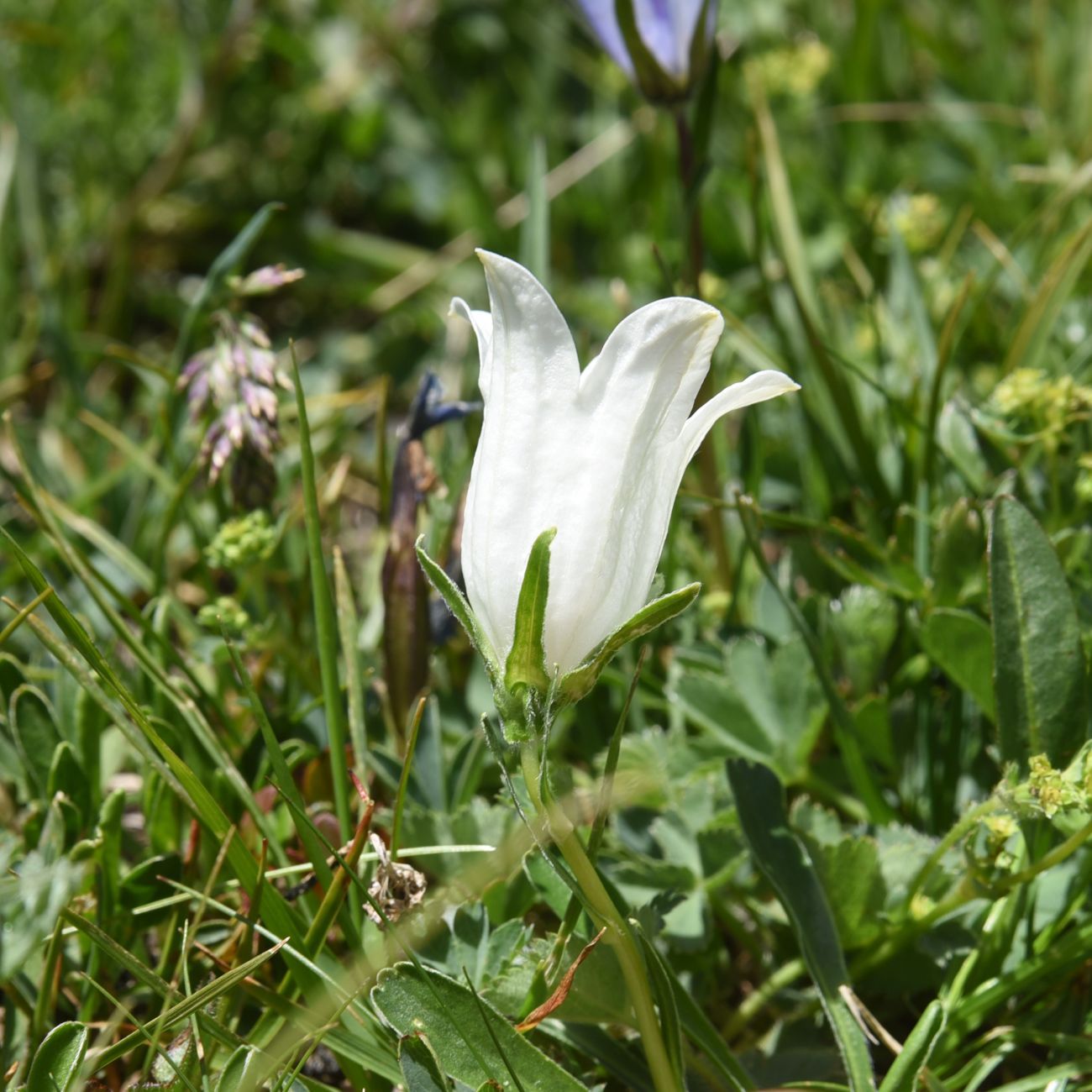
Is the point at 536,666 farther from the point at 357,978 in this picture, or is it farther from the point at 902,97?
the point at 902,97

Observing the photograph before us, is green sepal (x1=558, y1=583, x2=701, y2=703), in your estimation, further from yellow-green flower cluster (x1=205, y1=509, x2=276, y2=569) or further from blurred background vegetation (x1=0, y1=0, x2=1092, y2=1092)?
yellow-green flower cluster (x1=205, y1=509, x2=276, y2=569)

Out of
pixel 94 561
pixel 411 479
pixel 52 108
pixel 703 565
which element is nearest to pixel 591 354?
pixel 703 565

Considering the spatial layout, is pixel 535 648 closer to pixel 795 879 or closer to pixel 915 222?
pixel 795 879

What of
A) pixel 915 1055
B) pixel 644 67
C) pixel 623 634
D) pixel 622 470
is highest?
pixel 644 67

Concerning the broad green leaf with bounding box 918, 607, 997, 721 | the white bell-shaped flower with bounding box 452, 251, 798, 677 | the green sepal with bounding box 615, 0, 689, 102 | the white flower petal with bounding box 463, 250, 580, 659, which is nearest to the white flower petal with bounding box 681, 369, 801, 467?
the white bell-shaped flower with bounding box 452, 251, 798, 677

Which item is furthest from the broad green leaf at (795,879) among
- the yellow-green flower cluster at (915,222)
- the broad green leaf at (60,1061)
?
the yellow-green flower cluster at (915,222)

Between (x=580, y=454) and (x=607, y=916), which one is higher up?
(x=580, y=454)

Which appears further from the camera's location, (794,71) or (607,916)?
(794,71)

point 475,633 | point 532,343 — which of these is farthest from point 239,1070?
point 532,343
